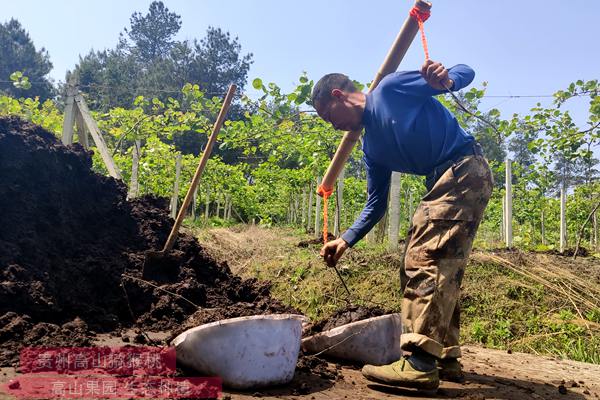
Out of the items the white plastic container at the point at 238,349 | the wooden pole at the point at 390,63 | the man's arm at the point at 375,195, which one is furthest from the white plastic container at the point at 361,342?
the wooden pole at the point at 390,63

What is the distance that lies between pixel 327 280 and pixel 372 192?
320cm

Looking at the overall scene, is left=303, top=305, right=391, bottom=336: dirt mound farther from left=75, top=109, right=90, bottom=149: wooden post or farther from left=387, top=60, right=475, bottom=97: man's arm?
left=75, top=109, right=90, bottom=149: wooden post

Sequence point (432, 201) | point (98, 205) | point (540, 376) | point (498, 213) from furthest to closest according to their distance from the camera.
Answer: point (498, 213), point (98, 205), point (540, 376), point (432, 201)

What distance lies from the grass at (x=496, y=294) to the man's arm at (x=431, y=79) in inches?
109

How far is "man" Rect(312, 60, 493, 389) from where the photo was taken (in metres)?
2.63

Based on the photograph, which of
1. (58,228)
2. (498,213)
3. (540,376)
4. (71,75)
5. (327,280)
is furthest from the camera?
(498,213)

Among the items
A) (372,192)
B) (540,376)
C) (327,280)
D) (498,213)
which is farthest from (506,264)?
(498,213)

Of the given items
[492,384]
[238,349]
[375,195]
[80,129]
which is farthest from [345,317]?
[80,129]

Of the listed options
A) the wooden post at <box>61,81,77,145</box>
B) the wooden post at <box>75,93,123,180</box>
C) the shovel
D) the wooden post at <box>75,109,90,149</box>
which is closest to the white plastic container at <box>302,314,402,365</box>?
the shovel

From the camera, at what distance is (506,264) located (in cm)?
654

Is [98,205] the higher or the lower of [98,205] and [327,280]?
the higher

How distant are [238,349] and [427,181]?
144cm

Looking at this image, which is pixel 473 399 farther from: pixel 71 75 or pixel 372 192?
pixel 71 75

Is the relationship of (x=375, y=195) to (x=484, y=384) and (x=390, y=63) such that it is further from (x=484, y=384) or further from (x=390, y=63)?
(x=484, y=384)
